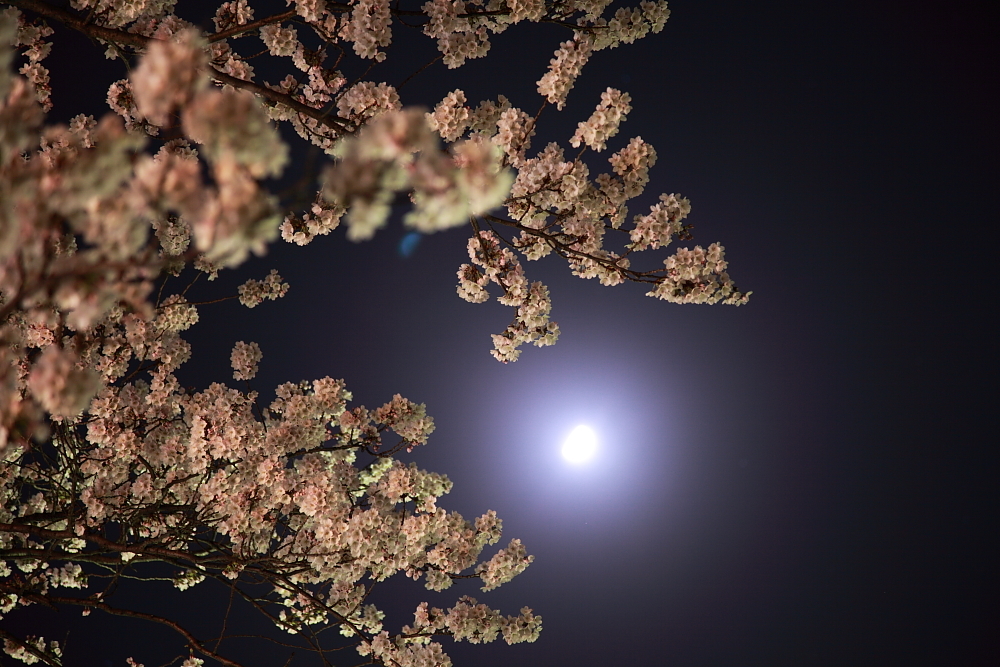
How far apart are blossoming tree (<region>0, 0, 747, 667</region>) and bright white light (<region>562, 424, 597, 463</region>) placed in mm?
1325

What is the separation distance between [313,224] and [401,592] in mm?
3279

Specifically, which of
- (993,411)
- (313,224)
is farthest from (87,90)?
(993,411)

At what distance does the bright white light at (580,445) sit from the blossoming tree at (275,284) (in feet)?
4.35

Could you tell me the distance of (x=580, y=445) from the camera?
4676 mm

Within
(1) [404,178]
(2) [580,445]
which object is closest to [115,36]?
(1) [404,178]

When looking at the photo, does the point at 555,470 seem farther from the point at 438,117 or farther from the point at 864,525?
the point at 438,117

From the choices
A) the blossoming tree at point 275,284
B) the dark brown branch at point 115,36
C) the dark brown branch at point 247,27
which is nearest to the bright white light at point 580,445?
the blossoming tree at point 275,284

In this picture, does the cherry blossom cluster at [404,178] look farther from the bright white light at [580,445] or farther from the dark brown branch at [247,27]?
the bright white light at [580,445]

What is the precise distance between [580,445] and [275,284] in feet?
8.11

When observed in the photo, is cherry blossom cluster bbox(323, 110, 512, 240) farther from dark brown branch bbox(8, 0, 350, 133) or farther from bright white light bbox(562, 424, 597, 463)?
bright white light bbox(562, 424, 597, 463)

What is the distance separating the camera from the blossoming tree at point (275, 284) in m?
0.80

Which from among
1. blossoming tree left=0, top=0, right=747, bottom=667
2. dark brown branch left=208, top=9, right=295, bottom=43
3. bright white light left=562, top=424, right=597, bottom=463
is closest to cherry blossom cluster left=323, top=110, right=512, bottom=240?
blossoming tree left=0, top=0, right=747, bottom=667

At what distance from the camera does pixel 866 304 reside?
4.27 meters

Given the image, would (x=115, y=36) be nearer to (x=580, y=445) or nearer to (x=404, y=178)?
(x=404, y=178)
